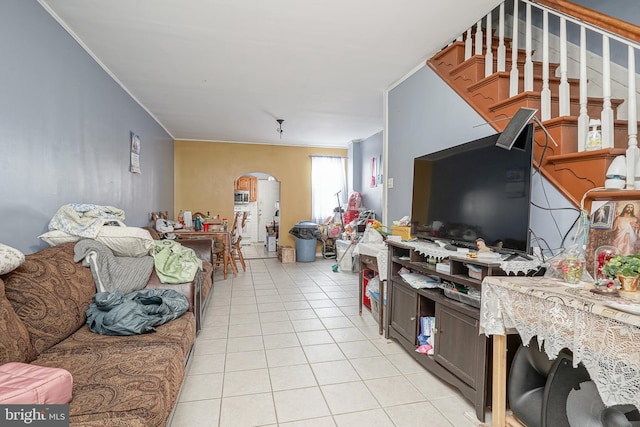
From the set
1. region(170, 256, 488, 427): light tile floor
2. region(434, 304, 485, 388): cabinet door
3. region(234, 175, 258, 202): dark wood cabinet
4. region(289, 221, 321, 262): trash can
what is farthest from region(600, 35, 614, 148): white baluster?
region(234, 175, 258, 202): dark wood cabinet

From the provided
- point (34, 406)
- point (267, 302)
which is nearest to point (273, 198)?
point (267, 302)

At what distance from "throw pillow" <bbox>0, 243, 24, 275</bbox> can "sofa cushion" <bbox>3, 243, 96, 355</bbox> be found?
118 millimetres

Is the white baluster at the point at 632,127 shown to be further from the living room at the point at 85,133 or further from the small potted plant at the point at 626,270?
the small potted plant at the point at 626,270

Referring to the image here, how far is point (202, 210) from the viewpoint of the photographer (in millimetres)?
6961

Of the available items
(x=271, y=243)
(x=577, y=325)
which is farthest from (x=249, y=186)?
(x=577, y=325)

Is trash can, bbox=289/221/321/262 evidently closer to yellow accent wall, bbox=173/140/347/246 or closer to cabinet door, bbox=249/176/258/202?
yellow accent wall, bbox=173/140/347/246

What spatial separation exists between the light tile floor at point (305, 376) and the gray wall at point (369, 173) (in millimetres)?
2880

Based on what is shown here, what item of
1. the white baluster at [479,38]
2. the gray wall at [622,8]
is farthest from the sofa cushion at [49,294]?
the gray wall at [622,8]

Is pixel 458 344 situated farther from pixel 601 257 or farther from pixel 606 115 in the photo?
pixel 606 115

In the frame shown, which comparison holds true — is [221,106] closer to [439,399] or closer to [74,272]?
[74,272]

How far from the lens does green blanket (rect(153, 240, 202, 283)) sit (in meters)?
2.41

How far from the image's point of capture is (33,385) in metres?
1.02

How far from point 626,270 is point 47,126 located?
342 centimetres

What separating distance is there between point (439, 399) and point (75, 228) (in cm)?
279
